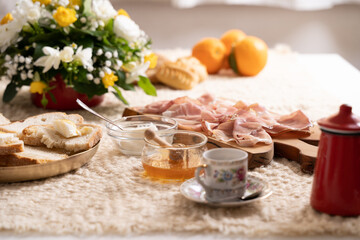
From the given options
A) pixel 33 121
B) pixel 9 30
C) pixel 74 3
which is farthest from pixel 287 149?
pixel 9 30

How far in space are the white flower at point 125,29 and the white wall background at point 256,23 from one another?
2.05 meters

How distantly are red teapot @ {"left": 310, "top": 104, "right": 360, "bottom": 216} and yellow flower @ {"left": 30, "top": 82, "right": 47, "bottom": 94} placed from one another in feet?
3.55

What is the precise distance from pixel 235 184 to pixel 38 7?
3.52ft

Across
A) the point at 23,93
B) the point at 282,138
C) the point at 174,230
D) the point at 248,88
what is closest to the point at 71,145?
the point at 174,230

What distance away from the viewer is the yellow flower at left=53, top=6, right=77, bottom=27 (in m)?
1.59

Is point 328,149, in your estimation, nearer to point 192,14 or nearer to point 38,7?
point 38,7

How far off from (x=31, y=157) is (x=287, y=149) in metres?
0.62

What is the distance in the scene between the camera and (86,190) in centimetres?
107

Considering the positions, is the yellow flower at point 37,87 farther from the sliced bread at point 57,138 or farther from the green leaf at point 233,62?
the green leaf at point 233,62

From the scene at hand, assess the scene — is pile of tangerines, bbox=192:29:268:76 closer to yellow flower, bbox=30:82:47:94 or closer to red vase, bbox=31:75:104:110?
red vase, bbox=31:75:104:110

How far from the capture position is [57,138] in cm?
119

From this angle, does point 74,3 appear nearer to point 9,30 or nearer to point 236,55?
point 9,30

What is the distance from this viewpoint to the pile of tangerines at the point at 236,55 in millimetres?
2295

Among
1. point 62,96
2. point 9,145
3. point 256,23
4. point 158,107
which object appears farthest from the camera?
point 256,23
